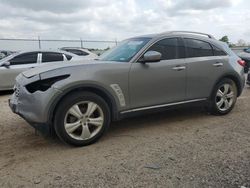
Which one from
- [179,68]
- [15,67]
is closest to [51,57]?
[15,67]

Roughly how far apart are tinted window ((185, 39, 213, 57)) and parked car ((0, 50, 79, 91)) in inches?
206

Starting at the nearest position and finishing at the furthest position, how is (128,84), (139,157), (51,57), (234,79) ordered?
(139,157) < (128,84) < (234,79) < (51,57)

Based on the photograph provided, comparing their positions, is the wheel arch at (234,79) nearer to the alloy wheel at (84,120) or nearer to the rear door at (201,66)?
the rear door at (201,66)

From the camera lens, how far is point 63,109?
4188mm

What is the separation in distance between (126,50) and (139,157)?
2071 millimetres

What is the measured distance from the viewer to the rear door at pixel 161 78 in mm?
4844

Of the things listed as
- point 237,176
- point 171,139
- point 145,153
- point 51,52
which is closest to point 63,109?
point 145,153

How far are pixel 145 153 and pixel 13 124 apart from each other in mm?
2716

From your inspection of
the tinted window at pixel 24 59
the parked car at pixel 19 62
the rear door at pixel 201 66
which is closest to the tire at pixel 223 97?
the rear door at pixel 201 66

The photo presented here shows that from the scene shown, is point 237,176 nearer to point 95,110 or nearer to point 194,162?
point 194,162

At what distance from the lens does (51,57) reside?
9.88m

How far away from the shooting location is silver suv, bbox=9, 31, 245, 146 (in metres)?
4.23

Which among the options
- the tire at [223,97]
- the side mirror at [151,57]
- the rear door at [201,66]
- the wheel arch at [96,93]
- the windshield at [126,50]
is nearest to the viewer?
the wheel arch at [96,93]

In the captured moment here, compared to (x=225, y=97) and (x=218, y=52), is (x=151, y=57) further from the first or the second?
(x=225, y=97)
